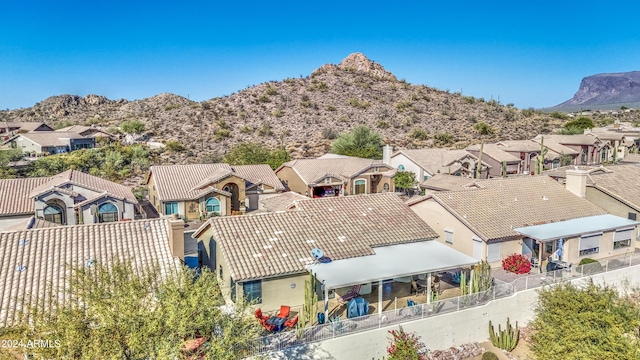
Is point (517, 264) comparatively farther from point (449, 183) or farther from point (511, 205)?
point (449, 183)

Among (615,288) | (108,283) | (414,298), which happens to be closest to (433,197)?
(414,298)

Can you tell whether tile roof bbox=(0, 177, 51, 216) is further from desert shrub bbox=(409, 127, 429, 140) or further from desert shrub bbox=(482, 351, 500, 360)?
desert shrub bbox=(409, 127, 429, 140)

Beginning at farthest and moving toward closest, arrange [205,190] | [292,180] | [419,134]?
[419,134] < [292,180] < [205,190]

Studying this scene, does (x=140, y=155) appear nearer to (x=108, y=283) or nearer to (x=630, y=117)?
(x=108, y=283)

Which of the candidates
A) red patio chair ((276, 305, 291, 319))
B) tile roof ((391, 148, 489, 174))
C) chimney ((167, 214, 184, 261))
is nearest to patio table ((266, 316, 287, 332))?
red patio chair ((276, 305, 291, 319))

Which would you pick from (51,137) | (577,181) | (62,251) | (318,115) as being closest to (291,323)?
(62,251)

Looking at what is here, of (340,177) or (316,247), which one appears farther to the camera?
(340,177)

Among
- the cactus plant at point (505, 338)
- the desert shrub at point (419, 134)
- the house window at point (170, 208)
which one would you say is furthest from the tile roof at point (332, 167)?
the desert shrub at point (419, 134)
